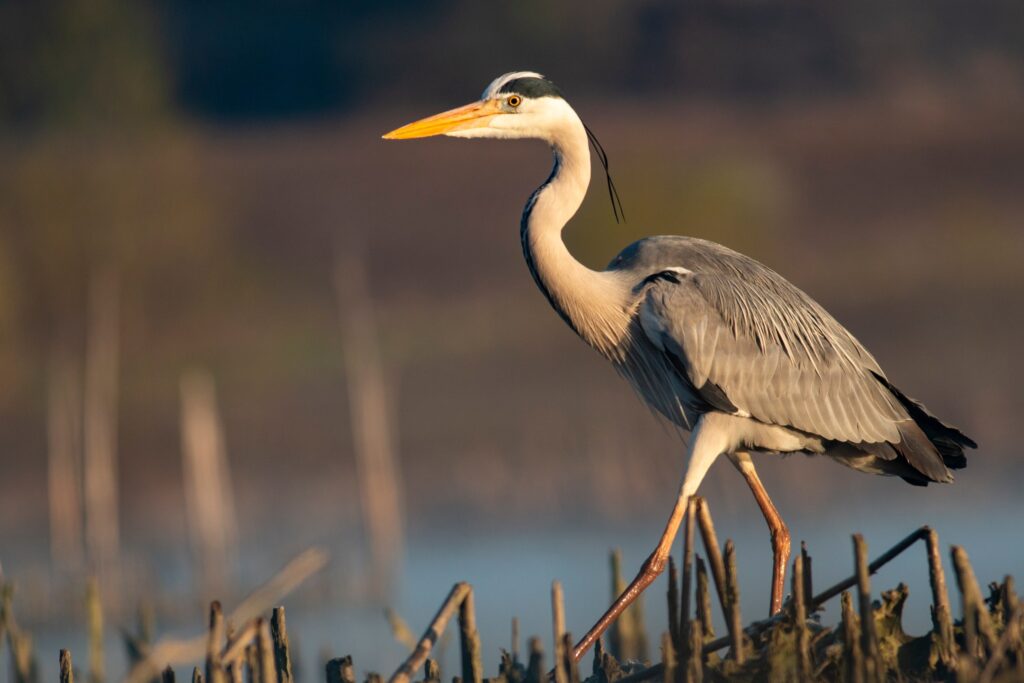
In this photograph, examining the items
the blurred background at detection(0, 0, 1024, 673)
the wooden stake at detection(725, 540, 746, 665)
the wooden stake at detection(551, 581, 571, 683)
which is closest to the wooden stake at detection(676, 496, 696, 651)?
the wooden stake at detection(725, 540, 746, 665)

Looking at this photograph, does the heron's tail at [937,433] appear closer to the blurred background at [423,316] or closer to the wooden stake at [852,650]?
the wooden stake at [852,650]

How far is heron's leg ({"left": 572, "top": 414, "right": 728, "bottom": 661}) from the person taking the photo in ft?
18.4

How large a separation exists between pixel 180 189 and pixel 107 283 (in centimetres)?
157

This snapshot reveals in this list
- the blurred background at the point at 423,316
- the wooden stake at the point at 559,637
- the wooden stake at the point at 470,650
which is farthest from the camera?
the blurred background at the point at 423,316

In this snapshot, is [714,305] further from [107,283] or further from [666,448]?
[107,283]

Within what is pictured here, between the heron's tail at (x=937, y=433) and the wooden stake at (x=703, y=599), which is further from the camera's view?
the heron's tail at (x=937, y=433)

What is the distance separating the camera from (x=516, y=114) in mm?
6285

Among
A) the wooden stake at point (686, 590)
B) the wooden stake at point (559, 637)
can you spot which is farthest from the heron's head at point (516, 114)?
the wooden stake at point (559, 637)

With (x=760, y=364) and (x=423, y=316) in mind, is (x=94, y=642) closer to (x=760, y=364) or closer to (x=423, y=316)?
(x=760, y=364)

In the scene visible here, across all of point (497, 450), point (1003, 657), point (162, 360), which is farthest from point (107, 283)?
point (1003, 657)

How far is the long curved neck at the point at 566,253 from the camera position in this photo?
20.4 feet

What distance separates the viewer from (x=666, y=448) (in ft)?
53.2

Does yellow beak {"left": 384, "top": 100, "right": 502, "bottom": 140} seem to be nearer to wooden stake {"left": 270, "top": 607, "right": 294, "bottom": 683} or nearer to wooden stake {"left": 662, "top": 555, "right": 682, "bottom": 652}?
wooden stake {"left": 270, "top": 607, "right": 294, "bottom": 683}

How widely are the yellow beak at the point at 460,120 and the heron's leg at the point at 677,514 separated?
139 cm
